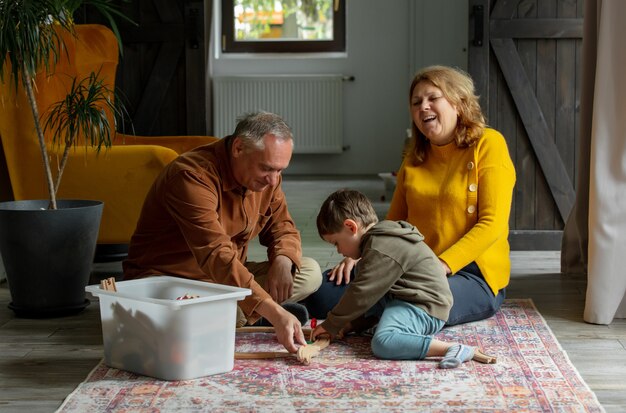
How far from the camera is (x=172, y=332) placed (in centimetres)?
250

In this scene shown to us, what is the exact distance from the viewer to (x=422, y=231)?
332cm

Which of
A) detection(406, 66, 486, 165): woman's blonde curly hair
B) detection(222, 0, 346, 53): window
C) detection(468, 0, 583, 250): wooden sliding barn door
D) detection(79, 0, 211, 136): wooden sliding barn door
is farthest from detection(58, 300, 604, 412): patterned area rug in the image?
detection(222, 0, 346, 53): window

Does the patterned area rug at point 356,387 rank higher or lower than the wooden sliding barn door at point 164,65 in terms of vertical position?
lower

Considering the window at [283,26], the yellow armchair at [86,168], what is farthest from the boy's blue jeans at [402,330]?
the window at [283,26]

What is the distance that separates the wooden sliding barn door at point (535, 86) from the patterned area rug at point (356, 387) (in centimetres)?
204

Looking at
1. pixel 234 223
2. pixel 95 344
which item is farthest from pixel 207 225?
pixel 95 344

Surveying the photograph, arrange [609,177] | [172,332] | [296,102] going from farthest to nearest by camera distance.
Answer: [296,102] → [609,177] → [172,332]

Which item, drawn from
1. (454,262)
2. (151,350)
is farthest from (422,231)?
(151,350)

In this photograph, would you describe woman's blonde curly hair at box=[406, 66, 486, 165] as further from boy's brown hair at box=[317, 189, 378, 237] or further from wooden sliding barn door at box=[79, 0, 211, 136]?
wooden sliding barn door at box=[79, 0, 211, 136]

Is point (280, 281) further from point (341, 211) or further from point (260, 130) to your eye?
point (260, 130)

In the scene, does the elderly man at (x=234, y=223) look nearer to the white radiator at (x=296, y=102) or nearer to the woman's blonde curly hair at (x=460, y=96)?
the woman's blonde curly hair at (x=460, y=96)

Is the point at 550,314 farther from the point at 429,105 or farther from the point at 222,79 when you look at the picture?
the point at 222,79

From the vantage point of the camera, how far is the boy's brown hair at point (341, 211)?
9.19 ft

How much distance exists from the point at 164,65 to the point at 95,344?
8.63ft
